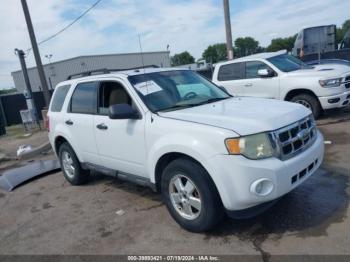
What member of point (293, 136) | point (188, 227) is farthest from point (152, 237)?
point (293, 136)

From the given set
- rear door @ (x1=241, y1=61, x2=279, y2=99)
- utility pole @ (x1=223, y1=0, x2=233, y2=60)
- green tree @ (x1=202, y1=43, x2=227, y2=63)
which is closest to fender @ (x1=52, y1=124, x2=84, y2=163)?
rear door @ (x1=241, y1=61, x2=279, y2=99)

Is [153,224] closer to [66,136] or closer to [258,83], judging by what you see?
[66,136]

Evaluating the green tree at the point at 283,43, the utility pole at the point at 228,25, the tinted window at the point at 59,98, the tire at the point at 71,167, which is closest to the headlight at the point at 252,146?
the tire at the point at 71,167

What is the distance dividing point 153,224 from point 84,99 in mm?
2304

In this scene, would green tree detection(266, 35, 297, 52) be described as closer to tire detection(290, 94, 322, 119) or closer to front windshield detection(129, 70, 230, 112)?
tire detection(290, 94, 322, 119)

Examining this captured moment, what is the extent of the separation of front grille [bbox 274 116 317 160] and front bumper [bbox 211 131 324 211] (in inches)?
4.9

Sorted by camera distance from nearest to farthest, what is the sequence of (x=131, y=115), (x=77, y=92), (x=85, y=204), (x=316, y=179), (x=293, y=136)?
1. (x=293, y=136)
2. (x=131, y=115)
3. (x=316, y=179)
4. (x=85, y=204)
5. (x=77, y=92)

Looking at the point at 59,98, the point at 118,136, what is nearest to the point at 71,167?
the point at 59,98

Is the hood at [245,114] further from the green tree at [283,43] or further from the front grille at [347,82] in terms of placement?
A: the green tree at [283,43]

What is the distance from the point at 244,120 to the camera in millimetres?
3633

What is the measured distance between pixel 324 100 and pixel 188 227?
19.5ft

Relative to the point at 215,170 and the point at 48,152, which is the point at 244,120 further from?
the point at 48,152

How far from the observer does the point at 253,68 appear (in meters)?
9.80

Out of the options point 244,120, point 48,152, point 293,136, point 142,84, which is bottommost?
point 48,152
